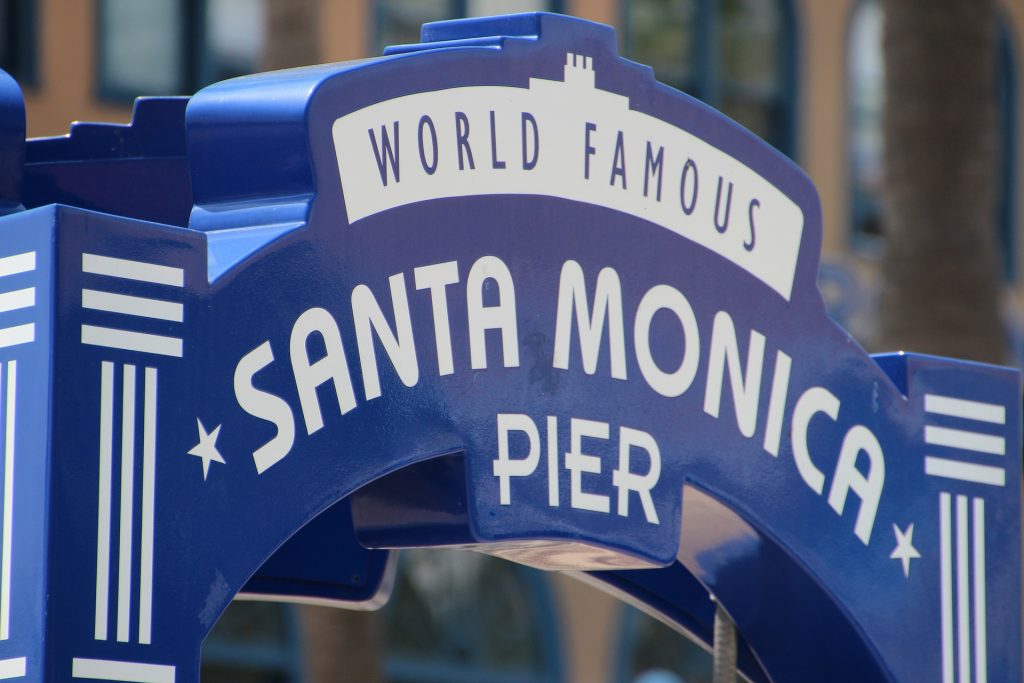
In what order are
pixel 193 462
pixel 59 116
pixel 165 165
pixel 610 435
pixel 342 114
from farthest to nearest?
pixel 59 116, pixel 165 165, pixel 610 435, pixel 342 114, pixel 193 462

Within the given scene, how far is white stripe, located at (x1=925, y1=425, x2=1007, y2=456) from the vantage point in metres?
4.23

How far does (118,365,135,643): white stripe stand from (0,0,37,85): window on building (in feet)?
34.8

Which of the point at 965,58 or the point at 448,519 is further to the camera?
the point at 965,58

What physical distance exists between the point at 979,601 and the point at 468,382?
4.92 feet

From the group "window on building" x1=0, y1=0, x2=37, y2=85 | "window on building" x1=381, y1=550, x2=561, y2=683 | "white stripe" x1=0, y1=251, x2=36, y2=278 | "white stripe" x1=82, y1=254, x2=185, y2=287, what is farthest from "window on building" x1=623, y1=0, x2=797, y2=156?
"white stripe" x1=0, y1=251, x2=36, y2=278

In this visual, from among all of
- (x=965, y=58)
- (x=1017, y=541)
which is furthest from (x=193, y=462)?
(x=965, y=58)

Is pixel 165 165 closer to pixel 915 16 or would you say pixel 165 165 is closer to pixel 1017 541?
pixel 1017 541

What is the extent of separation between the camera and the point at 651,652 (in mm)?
16141

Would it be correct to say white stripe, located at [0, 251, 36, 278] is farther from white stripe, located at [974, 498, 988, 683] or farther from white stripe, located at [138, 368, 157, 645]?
white stripe, located at [974, 498, 988, 683]

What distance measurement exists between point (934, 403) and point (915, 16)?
4.90 meters

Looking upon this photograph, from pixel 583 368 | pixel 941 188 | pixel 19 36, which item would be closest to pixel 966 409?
pixel 583 368

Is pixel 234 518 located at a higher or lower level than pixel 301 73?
lower

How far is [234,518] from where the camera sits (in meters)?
3.03

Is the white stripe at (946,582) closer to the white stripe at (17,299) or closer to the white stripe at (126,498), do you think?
the white stripe at (126,498)
